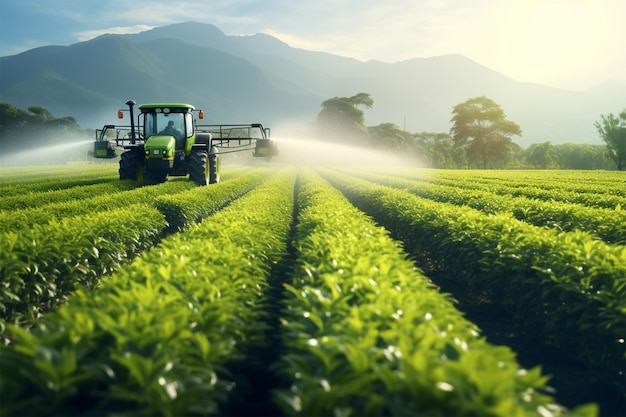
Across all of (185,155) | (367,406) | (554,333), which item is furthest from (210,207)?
(367,406)

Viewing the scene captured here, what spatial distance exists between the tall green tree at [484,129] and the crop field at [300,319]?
77.6 m

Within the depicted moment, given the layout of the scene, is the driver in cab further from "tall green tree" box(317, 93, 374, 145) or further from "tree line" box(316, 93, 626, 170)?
"tall green tree" box(317, 93, 374, 145)

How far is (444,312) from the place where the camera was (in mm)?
4203

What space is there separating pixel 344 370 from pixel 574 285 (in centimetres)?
404

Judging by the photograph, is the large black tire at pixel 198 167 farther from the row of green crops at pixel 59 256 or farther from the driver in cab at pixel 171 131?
the row of green crops at pixel 59 256

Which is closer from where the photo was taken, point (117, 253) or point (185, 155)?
point (117, 253)

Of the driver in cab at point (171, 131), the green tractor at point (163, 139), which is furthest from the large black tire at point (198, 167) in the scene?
the driver in cab at point (171, 131)

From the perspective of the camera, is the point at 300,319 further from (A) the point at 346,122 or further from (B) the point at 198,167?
(A) the point at 346,122

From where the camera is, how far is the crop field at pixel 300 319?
9.52ft

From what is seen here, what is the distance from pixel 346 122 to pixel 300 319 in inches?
3737

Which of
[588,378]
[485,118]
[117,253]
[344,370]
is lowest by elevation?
[588,378]

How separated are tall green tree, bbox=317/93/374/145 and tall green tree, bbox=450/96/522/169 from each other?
59.5ft

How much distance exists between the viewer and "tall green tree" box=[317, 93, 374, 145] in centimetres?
9719

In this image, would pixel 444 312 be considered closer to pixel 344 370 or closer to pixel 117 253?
pixel 344 370
